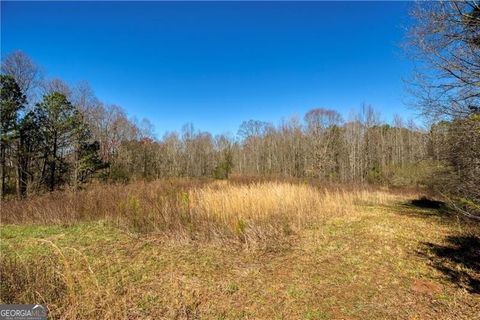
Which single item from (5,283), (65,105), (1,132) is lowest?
(5,283)

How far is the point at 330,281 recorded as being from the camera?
12.1 ft

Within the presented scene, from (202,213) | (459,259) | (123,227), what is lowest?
(459,259)

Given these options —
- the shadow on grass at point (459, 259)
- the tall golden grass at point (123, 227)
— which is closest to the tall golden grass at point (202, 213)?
the tall golden grass at point (123, 227)

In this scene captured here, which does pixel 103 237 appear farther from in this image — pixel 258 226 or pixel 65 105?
pixel 65 105

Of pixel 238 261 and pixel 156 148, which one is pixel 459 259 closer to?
pixel 238 261

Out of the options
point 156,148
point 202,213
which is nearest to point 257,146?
point 156,148

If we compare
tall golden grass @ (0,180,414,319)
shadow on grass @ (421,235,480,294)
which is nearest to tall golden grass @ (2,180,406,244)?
tall golden grass @ (0,180,414,319)

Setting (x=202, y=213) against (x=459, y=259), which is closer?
(x=459, y=259)

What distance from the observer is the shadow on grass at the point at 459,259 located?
362 centimetres

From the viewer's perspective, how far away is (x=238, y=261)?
4.47 meters

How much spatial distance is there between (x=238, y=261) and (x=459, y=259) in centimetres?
368

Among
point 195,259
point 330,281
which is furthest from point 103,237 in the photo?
point 330,281

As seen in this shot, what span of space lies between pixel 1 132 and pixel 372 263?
19196mm

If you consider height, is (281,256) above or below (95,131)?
below
